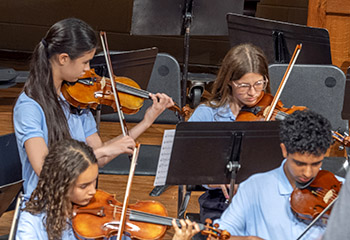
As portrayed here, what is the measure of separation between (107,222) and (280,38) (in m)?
1.47

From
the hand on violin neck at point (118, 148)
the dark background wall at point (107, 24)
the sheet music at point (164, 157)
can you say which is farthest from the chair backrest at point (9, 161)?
the dark background wall at point (107, 24)

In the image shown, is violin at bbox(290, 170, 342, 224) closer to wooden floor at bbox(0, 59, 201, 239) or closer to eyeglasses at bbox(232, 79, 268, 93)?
eyeglasses at bbox(232, 79, 268, 93)

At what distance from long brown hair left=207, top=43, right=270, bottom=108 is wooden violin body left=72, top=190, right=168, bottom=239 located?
0.66 metres

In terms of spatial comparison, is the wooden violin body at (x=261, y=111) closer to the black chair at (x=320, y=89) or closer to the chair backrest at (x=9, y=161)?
the black chair at (x=320, y=89)

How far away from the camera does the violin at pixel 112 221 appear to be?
72.9 inches

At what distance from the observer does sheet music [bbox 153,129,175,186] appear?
184 cm

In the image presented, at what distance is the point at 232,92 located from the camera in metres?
2.42

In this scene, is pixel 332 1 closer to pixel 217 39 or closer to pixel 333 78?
pixel 333 78

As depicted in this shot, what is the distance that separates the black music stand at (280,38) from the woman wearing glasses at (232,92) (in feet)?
1.85

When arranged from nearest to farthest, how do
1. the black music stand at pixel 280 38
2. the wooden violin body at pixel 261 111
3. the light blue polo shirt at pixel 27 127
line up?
1. the light blue polo shirt at pixel 27 127
2. the wooden violin body at pixel 261 111
3. the black music stand at pixel 280 38

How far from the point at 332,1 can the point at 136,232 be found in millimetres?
1981

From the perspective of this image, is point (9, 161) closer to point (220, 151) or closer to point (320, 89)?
point (220, 151)

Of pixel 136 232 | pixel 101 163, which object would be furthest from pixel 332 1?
pixel 136 232

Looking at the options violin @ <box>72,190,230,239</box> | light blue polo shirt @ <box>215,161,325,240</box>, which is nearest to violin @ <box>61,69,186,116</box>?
violin @ <box>72,190,230,239</box>
